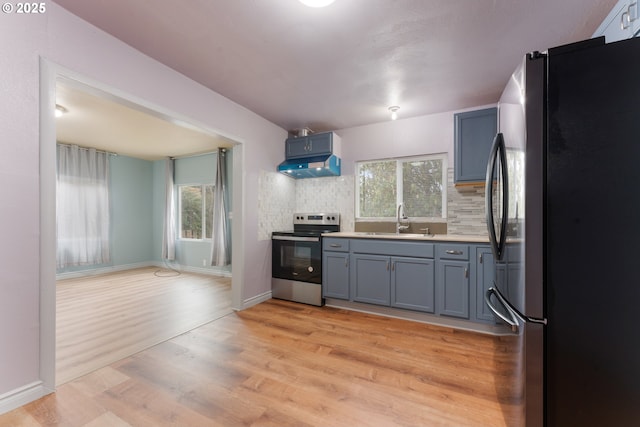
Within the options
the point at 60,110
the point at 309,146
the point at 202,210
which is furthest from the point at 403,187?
the point at 60,110

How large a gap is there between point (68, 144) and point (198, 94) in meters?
4.01

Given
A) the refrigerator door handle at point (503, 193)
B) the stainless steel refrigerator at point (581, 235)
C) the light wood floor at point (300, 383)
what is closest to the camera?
the stainless steel refrigerator at point (581, 235)

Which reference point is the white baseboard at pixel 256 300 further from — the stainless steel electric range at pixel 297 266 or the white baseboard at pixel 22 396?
the white baseboard at pixel 22 396

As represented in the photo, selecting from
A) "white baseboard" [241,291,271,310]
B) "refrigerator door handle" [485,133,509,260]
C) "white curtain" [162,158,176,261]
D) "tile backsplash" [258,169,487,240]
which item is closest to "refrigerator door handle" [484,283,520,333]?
"refrigerator door handle" [485,133,509,260]

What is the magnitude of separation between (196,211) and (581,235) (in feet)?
19.5

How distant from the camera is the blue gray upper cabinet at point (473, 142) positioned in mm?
2752

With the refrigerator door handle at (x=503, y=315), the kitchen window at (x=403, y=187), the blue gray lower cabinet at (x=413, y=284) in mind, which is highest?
the kitchen window at (x=403, y=187)

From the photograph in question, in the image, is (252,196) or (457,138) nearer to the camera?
(457,138)

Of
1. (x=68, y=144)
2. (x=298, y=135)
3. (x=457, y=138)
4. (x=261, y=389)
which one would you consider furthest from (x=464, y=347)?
(x=68, y=144)

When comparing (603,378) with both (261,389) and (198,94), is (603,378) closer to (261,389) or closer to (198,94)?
(261,389)

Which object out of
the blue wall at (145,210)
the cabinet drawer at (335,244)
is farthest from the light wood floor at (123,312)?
the cabinet drawer at (335,244)

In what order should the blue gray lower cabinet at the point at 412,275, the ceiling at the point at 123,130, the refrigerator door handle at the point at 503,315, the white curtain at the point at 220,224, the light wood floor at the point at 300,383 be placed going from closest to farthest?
the refrigerator door handle at the point at 503,315 < the light wood floor at the point at 300,383 < the blue gray lower cabinet at the point at 412,275 < the ceiling at the point at 123,130 < the white curtain at the point at 220,224

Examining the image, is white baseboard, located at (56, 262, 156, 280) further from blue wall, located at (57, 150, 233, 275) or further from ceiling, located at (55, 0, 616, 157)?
ceiling, located at (55, 0, 616, 157)

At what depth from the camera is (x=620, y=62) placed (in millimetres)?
1023
